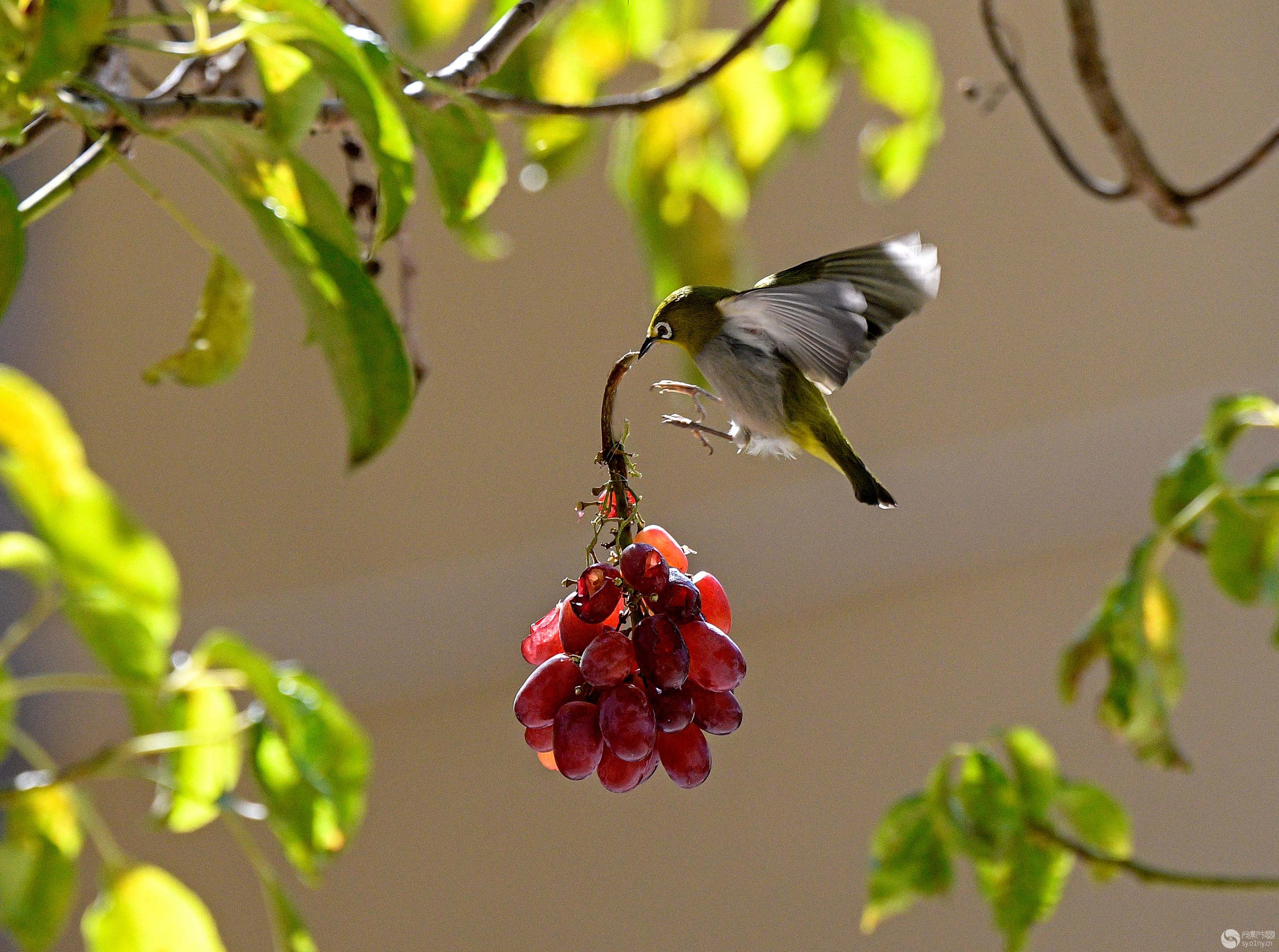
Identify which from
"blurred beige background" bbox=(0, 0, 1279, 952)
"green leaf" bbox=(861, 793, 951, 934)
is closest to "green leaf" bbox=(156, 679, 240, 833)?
"green leaf" bbox=(861, 793, 951, 934)

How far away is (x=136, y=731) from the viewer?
52cm

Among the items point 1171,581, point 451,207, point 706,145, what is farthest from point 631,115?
point 1171,581

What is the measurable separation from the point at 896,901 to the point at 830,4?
57 cm

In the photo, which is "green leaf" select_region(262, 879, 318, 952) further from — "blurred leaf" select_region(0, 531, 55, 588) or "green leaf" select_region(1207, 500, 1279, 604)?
"green leaf" select_region(1207, 500, 1279, 604)

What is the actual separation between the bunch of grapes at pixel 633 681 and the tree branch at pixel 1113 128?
16.6 inches

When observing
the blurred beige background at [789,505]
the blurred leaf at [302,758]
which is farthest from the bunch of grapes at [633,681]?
the blurred beige background at [789,505]

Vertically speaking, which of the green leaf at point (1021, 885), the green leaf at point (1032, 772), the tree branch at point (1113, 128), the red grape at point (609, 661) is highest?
the tree branch at point (1113, 128)

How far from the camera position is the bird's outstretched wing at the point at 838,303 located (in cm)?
50

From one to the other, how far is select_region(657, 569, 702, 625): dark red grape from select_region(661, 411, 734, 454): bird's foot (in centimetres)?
9

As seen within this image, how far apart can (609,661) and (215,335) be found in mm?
237

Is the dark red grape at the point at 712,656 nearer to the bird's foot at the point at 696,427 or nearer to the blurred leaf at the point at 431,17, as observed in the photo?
the bird's foot at the point at 696,427

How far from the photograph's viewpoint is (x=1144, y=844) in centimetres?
209

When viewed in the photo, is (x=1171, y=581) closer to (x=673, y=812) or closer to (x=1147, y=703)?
(x=673, y=812)

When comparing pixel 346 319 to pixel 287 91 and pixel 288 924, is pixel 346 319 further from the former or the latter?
pixel 288 924
